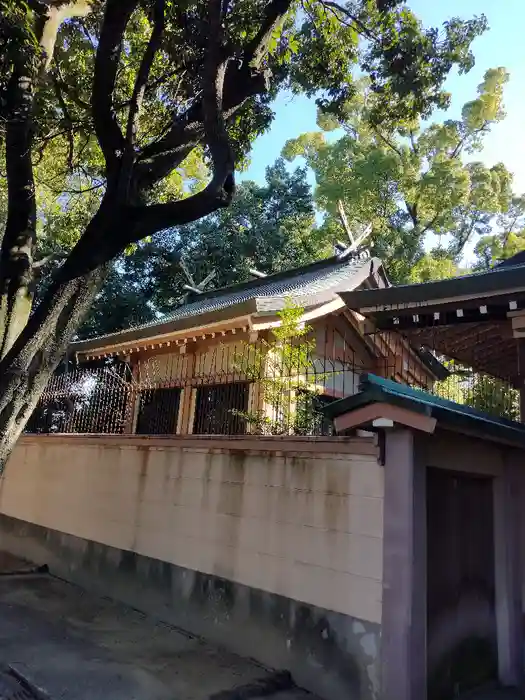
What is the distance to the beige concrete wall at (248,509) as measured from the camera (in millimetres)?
4344

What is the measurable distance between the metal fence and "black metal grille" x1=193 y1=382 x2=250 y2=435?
2 centimetres

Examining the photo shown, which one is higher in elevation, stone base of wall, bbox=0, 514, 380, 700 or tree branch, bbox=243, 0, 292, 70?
tree branch, bbox=243, 0, 292, 70

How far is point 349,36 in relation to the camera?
25.8 ft

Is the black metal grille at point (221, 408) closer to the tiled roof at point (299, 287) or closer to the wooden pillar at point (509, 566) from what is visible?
the tiled roof at point (299, 287)

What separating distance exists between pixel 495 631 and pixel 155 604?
3.68 metres

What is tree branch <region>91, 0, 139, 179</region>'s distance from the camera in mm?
4930

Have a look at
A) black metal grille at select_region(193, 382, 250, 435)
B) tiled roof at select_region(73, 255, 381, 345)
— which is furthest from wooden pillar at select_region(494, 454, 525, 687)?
tiled roof at select_region(73, 255, 381, 345)

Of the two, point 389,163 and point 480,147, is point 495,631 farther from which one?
point 480,147

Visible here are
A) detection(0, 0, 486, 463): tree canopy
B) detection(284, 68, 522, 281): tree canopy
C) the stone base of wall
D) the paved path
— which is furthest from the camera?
detection(284, 68, 522, 281): tree canopy

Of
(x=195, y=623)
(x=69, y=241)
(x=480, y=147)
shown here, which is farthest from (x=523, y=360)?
(x=480, y=147)

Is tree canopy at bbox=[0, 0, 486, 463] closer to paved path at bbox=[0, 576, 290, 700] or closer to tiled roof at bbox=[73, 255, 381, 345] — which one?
paved path at bbox=[0, 576, 290, 700]

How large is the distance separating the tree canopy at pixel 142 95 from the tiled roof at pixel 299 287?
2365 millimetres

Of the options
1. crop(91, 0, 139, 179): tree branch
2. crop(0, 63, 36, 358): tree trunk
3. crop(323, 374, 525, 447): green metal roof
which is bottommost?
crop(323, 374, 525, 447): green metal roof

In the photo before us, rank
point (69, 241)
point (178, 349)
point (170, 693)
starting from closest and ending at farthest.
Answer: point (170, 693), point (178, 349), point (69, 241)
